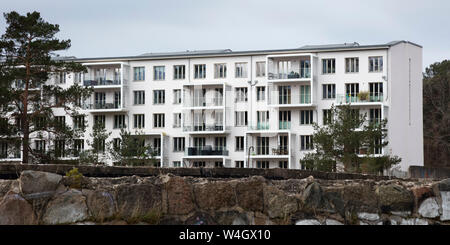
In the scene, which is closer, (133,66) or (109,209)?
(109,209)

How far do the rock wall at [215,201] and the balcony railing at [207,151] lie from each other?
93309 mm

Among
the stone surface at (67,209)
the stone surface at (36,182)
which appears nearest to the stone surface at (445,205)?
the stone surface at (67,209)

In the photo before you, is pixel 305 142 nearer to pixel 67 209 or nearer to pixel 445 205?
pixel 445 205

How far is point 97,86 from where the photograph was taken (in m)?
106

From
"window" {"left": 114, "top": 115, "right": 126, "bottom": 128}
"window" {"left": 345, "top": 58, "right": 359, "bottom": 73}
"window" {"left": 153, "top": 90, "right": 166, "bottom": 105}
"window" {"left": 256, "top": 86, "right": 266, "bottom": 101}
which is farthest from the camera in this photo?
"window" {"left": 114, "top": 115, "right": 126, "bottom": 128}

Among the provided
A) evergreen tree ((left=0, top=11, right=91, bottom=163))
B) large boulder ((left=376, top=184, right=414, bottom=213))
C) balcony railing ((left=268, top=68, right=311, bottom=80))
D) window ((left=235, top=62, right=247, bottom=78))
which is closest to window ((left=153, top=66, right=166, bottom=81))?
window ((left=235, top=62, right=247, bottom=78))

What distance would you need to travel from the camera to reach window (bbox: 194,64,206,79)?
105250 millimetres

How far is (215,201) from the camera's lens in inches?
332

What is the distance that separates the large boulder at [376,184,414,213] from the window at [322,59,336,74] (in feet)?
303

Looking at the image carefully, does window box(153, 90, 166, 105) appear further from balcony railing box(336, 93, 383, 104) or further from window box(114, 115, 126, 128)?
balcony railing box(336, 93, 383, 104)

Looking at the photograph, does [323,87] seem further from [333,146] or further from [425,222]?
[425,222]

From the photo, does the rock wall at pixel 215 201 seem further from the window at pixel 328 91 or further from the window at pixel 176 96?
the window at pixel 176 96
